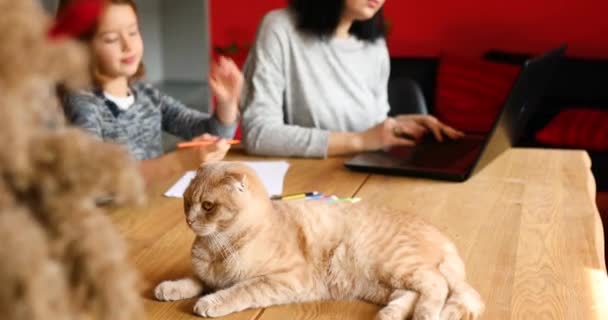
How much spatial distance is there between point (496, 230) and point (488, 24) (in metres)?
2.67

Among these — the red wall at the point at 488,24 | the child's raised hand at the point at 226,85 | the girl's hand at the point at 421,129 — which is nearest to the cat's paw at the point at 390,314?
the child's raised hand at the point at 226,85

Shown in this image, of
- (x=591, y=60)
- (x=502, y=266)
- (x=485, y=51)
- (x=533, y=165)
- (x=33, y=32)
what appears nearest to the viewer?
(x=33, y=32)

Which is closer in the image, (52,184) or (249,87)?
(52,184)

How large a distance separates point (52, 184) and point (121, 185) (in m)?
0.04

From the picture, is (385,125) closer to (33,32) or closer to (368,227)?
(368,227)

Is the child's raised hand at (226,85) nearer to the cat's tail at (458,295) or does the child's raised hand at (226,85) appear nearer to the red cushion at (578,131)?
the cat's tail at (458,295)

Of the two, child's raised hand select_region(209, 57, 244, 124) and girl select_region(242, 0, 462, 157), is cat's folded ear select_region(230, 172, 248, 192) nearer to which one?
child's raised hand select_region(209, 57, 244, 124)

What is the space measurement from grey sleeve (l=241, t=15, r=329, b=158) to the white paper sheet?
88mm

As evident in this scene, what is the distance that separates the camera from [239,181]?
0.97 meters

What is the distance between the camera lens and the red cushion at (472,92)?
350cm

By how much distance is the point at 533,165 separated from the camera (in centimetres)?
181

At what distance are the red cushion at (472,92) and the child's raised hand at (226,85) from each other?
196cm

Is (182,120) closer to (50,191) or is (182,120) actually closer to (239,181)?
(239,181)

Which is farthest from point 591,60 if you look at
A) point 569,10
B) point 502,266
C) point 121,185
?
point 121,185
